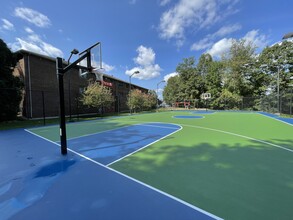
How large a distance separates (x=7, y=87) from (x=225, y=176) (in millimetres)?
16489

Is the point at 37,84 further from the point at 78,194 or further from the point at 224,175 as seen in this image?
the point at 224,175

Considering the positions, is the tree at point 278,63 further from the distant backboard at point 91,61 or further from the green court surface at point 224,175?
the distant backboard at point 91,61

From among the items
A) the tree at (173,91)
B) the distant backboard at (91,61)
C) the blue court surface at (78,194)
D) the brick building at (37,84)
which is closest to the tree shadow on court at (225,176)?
the blue court surface at (78,194)

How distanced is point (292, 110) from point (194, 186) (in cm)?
1937

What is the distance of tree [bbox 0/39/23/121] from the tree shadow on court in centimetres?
1369

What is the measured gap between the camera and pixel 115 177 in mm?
3293

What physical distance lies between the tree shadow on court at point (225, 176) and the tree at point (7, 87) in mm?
13686

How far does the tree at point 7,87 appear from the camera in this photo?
12.0m

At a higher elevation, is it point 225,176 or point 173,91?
point 173,91

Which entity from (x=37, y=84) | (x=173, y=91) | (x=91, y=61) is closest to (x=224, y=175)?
(x=91, y=61)

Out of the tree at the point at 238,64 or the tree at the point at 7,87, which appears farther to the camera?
the tree at the point at 238,64

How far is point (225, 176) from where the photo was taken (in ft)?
10.6

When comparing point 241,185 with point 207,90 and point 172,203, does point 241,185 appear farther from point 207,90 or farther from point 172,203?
point 207,90

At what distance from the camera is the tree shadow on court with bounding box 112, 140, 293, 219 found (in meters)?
2.29
